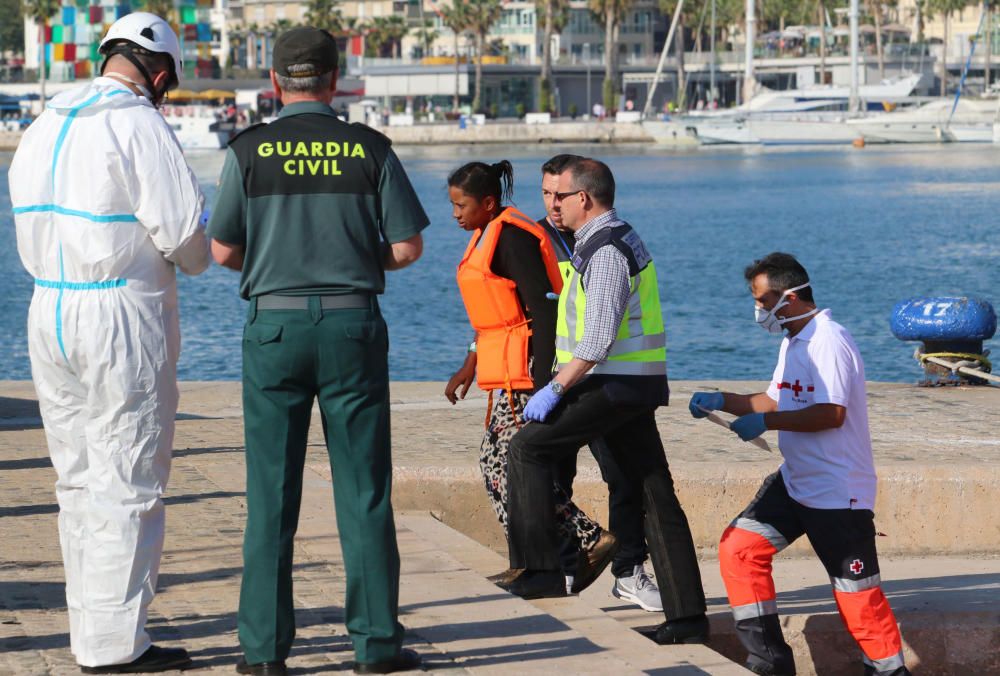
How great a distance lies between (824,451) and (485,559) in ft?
5.86

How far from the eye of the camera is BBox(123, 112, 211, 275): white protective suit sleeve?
5.16m

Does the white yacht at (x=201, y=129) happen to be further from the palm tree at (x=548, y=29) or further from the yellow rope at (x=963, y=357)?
the yellow rope at (x=963, y=357)

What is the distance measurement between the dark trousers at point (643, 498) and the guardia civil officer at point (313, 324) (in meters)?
1.37

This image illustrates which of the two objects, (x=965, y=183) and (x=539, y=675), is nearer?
(x=539, y=675)

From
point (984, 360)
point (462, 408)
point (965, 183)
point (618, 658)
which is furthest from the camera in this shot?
point (965, 183)

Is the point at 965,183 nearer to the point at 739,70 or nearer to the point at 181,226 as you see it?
the point at 739,70

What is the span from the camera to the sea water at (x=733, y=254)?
31514 millimetres

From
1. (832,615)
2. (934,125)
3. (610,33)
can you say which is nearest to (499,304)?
(832,615)

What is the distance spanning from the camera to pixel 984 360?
1347 centimetres

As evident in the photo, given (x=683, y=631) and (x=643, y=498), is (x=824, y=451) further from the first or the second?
(x=683, y=631)

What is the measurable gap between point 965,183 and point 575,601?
3277 inches

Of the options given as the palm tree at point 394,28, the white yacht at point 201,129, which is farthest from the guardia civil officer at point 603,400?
the palm tree at point 394,28

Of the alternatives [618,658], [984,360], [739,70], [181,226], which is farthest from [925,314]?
[739,70]

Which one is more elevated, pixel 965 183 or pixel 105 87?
pixel 105 87
